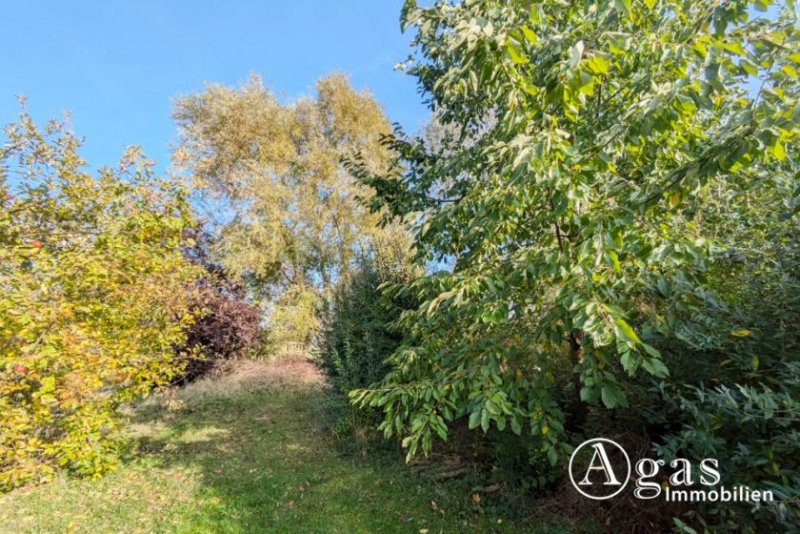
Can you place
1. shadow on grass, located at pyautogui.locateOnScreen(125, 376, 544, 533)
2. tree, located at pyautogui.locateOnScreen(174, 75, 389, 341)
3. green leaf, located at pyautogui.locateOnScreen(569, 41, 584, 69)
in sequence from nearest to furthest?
green leaf, located at pyautogui.locateOnScreen(569, 41, 584, 69) → shadow on grass, located at pyautogui.locateOnScreen(125, 376, 544, 533) → tree, located at pyautogui.locateOnScreen(174, 75, 389, 341)

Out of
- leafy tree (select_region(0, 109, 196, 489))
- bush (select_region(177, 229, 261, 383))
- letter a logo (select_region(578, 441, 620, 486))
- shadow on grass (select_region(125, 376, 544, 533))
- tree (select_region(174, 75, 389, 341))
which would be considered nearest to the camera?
letter a logo (select_region(578, 441, 620, 486))

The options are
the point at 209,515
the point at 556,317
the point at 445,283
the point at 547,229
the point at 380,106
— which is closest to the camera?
the point at 556,317

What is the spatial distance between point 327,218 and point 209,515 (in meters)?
11.2

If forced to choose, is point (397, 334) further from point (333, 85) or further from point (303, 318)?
point (333, 85)

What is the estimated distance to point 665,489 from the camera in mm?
2393

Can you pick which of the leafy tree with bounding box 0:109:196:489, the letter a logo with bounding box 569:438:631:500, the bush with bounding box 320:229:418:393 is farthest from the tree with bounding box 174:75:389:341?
the letter a logo with bounding box 569:438:631:500

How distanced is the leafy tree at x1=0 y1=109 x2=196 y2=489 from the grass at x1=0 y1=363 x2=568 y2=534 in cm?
44

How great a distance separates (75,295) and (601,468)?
5457mm

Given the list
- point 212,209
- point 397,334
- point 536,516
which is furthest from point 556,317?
point 212,209

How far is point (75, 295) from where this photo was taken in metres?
4.25

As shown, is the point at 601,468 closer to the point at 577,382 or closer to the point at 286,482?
the point at 577,382

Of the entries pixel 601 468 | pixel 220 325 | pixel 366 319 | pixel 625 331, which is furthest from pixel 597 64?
pixel 220 325

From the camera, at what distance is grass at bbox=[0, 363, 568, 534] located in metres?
3.41

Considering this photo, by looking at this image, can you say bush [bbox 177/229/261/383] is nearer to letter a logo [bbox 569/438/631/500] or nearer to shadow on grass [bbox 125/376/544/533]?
shadow on grass [bbox 125/376/544/533]
